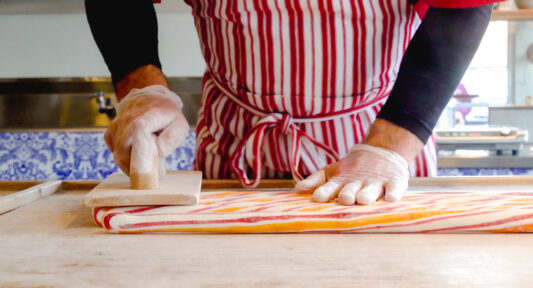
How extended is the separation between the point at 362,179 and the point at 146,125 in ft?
1.03

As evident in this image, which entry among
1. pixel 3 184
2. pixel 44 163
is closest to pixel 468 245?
pixel 3 184

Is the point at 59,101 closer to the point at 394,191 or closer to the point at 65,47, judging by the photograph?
the point at 65,47

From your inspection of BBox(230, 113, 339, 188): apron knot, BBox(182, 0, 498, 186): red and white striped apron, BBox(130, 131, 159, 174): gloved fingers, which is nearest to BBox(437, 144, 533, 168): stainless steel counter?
BBox(182, 0, 498, 186): red and white striped apron

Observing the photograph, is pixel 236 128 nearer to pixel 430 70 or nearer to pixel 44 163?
pixel 430 70

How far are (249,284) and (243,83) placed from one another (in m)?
0.62

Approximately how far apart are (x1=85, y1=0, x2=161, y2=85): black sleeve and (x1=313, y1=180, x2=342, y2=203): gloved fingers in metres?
0.50

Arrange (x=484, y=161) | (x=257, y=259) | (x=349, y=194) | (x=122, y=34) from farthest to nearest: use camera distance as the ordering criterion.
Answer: (x=484, y=161) → (x=122, y=34) → (x=349, y=194) → (x=257, y=259)

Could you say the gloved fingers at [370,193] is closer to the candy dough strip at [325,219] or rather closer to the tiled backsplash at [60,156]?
the candy dough strip at [325,219]

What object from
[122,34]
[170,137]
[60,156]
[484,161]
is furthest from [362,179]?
[60,156]

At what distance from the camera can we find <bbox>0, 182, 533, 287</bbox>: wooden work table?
1.32 feet

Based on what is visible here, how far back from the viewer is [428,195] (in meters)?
0.72

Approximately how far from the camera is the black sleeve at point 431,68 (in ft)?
2.78

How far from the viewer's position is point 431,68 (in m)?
0.86

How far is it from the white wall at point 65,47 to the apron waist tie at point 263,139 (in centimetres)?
222
